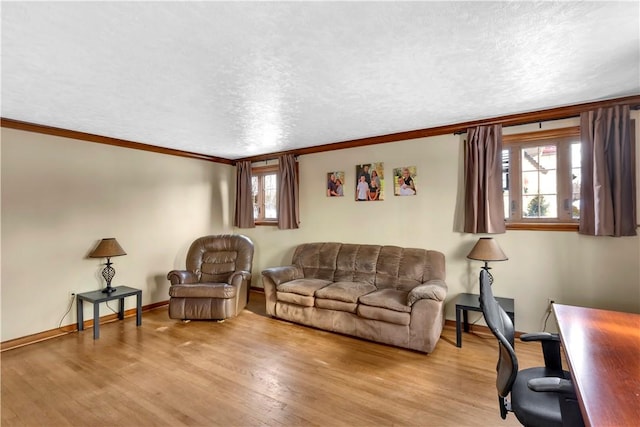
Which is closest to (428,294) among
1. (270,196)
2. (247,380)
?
(247,380)

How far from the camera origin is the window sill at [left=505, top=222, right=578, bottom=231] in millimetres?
3268

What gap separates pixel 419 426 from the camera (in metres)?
2.09

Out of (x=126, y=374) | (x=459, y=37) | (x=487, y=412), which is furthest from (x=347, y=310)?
(x=459, y=37)

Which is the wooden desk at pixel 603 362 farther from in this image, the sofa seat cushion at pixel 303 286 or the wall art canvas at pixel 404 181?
the sofa seat cushion at pixel 303 286

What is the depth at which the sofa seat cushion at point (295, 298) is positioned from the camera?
3904 mm

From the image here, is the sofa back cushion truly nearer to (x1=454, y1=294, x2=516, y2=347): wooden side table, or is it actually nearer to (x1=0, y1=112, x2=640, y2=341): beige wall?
(x1=0, y1=112, x2=640, y2=341): beige wall

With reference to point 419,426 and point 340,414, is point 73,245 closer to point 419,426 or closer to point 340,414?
point 340,414

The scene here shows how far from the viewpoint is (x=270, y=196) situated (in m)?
5.75

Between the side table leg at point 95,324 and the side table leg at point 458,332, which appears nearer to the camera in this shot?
the side table leg at point 458,332

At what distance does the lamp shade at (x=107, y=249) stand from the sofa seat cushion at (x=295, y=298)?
204 centimetres

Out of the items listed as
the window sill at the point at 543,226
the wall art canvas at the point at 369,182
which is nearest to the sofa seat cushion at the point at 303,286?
the wall art canvas at the point at 369,182

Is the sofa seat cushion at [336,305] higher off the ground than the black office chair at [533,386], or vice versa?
the black office chair at [533,386]

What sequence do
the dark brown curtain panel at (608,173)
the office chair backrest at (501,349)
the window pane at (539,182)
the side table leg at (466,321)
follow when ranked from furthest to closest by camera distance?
the side table leg at (466,321)
the window pane at (539,182)
the dark brown curtain panel at (608,173)
the office chair backrest at (501,349)

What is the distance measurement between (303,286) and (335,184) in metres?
1.63
